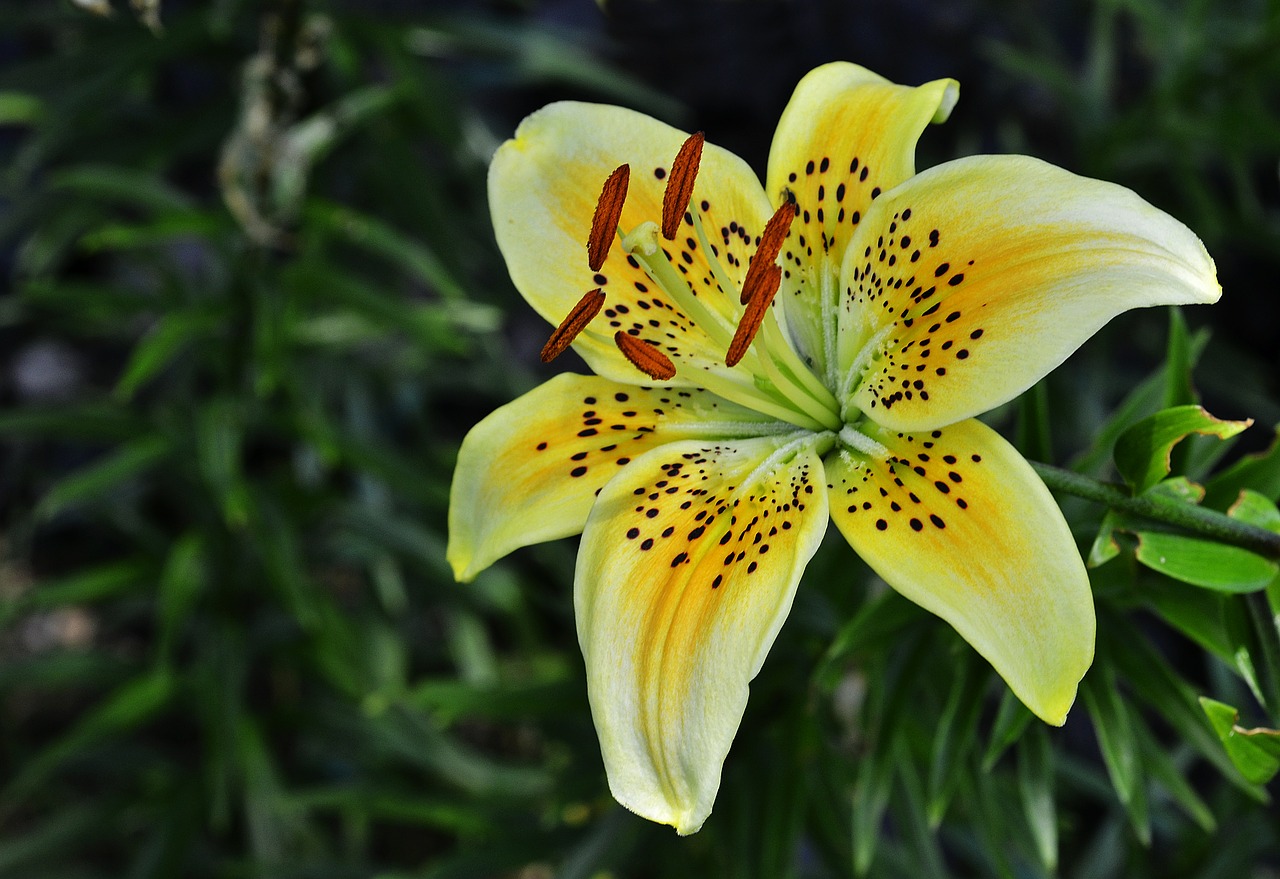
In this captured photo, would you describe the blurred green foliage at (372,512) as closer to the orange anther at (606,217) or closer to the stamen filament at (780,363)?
the stamen filament at (780,363)

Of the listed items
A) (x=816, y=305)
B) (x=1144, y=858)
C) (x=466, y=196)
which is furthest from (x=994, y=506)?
(x=466, y=196)

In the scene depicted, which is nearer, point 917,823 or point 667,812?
point 667,812

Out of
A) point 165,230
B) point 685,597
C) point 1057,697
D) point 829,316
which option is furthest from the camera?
point 165,230

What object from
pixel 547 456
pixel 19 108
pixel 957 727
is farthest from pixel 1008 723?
pixel 19 108

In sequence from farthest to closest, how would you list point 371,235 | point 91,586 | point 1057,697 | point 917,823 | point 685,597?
point 91,586, point 371,235, point 917,823, point 685,597, point 1057,697

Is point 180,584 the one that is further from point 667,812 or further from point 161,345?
point 667,812

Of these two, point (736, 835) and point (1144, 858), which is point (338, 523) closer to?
point (736, 835)
